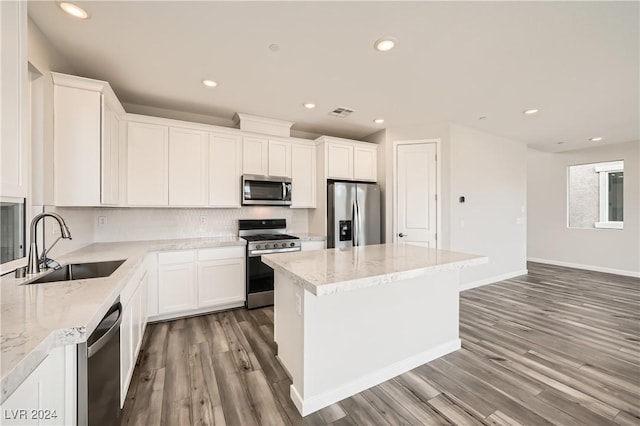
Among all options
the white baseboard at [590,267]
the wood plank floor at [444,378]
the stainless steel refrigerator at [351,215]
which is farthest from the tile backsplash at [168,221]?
the white baseboard at [590,267]

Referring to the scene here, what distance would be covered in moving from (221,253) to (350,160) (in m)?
2.42

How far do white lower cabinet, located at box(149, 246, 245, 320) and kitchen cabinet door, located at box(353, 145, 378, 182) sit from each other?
2.22 meters

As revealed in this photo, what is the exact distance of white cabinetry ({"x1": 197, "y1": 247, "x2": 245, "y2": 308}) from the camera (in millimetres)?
3141

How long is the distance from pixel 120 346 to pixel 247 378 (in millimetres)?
931

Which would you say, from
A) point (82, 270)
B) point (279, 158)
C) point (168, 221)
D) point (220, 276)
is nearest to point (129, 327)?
point (82, 270)

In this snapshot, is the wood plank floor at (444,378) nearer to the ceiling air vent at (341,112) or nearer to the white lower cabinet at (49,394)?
the white lower cabinet at (49,394)

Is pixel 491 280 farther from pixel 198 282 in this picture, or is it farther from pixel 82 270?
pixel 82 270

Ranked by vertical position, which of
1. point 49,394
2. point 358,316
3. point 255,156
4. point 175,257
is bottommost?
point 358,316

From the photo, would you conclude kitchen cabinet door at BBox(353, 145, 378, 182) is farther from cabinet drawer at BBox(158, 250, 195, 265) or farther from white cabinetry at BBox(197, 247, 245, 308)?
cabinet drawer at BBox(158, 250, 195, 265)

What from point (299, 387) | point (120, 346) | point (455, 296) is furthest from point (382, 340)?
point (120, 346)

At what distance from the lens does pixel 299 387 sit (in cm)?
174

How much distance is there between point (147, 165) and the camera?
10.1 ft

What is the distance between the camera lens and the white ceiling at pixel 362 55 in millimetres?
1772

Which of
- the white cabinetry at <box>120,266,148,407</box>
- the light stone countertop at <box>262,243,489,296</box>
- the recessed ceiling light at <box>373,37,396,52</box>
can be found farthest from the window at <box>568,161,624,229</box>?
the white cabinetry at <box>120,266,148,407</box>
